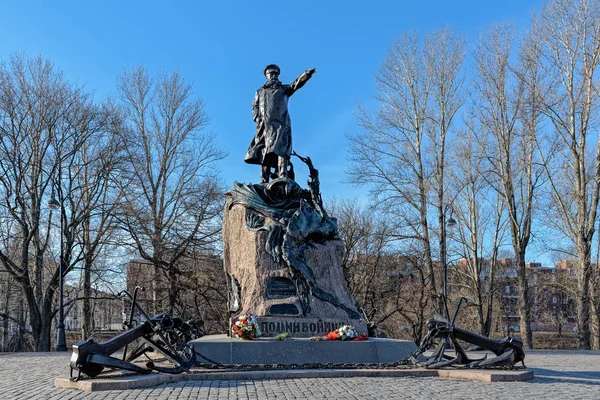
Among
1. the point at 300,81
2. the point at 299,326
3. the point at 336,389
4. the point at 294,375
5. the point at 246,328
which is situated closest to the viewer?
the point at 336,389

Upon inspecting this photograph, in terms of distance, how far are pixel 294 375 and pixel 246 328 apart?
1598mm

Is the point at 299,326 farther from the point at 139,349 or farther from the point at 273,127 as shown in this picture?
the point at 273,127

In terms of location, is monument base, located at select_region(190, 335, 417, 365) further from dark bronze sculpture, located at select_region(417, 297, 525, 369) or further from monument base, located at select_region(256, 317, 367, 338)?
dark bronze sculpture, located at select_region(417, 297, 525, 369)

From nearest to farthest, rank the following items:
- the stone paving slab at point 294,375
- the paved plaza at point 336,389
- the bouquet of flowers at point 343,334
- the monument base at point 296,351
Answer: the paved plaza at point 336,389, the stone paving slab at point 294,375, the monument base at point 296,351, the bouquet of flowers at point 343,334

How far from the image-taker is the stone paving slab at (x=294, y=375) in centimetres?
765

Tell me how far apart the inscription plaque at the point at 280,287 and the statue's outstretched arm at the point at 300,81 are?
4.41 m

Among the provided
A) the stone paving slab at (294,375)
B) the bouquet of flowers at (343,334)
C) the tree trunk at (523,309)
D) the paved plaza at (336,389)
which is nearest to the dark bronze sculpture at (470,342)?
the stone paving slab at (294,375)

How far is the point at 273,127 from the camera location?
13383 mm

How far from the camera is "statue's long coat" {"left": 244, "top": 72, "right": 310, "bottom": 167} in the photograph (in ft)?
43.6

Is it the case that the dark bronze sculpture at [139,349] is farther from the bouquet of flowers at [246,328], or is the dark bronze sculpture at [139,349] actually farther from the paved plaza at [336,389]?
the bouquet of flowers at [246,328]

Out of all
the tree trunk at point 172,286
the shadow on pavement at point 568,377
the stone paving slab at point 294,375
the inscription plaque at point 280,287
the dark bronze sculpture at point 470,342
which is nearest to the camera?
the stone paving slab at point 294,375

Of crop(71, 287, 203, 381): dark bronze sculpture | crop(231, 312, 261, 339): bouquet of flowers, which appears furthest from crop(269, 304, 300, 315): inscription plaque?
crop(71, 287, 203, 381): dark bronze sculpture

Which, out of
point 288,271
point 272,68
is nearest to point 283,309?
point 288,271

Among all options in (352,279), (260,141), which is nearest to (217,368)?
(260,141)
